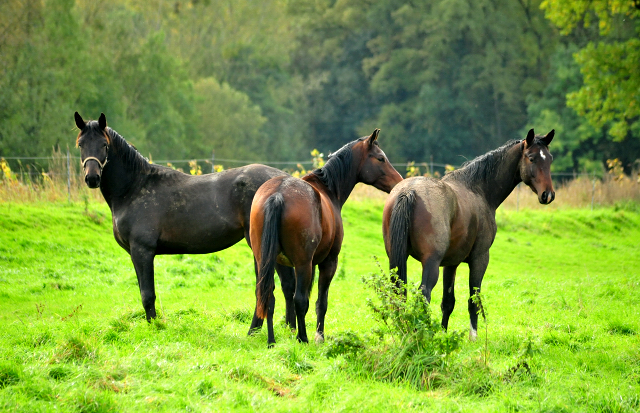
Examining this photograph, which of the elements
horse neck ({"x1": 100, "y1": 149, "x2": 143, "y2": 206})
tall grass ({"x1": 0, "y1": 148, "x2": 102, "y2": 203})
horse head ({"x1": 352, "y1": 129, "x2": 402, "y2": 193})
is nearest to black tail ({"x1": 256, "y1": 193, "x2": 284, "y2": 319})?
horse head ({"x1": 352, "y1": 129, "x2": 402, "y2": 193})

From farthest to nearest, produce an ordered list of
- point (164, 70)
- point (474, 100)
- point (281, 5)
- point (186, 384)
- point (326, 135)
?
point (281, 5), point (326, 135), point (474, 100), point (164, 70), point (186, 384)

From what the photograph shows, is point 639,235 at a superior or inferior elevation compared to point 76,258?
inferior

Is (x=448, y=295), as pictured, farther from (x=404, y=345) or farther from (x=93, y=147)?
(x=93, y=147)

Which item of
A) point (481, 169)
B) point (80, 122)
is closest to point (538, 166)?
point (481, 169)

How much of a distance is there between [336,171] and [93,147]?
2.81 meters

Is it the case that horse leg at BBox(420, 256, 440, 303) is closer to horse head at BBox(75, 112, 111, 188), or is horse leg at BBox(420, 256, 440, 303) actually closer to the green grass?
the green grass

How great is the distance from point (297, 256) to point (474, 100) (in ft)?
143

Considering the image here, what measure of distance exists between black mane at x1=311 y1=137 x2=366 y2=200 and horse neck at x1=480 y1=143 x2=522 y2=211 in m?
1.72

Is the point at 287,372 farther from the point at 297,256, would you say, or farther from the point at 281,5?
the point at 281,5

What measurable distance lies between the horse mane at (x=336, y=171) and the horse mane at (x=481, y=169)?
1.24m

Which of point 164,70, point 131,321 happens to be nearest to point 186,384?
point 131,321

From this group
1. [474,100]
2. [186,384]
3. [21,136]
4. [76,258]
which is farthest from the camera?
[474,100]

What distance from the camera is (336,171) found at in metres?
7.45

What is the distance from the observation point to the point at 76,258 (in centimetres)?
1188
